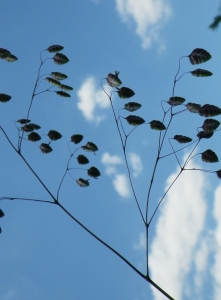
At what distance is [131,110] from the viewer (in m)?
3.19

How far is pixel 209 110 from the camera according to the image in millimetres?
2832

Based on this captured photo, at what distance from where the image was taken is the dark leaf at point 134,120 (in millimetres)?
3119

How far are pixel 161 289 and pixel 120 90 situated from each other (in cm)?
171

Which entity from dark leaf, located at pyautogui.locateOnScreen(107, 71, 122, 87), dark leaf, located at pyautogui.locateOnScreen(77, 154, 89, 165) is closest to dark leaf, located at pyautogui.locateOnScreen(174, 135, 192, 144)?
dark leaf, located at pyautogui.locateOnScreen(107, 71, 122, 87)

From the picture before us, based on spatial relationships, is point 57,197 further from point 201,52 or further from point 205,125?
point 201,52

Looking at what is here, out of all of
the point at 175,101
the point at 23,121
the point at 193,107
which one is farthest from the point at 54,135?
the point at 193,107

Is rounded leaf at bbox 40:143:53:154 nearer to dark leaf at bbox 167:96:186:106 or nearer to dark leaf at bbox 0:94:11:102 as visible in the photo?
dark leaf at bbox 0:94:11:102

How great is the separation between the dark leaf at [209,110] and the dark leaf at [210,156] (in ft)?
1.00

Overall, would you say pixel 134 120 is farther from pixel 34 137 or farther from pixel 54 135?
pixel 34 137

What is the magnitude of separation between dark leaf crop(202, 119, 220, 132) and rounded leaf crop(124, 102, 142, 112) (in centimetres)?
60

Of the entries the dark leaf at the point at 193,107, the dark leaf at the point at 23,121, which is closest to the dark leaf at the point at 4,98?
the dark leaf at the point at 23,121

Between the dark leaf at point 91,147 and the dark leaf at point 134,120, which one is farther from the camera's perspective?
the dark leaf at point 91,147

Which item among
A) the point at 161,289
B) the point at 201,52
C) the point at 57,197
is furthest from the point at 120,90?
the point at 161,289

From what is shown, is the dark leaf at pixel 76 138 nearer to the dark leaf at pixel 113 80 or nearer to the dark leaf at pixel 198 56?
the dark leaf at pixel 113 80
